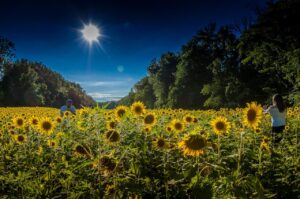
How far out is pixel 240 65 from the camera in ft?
143

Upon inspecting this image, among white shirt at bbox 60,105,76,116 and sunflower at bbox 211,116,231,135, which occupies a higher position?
white shirt at bbox 60,105,76,116

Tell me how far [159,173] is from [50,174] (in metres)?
1.16

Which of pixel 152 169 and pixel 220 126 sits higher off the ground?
pixel 220 126

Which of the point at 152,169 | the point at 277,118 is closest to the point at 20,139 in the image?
the point at 152,169

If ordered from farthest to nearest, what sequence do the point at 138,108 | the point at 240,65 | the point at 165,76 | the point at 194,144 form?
the point at 165,76
the point at 240,65
the point at 138,108
the point at 194,144

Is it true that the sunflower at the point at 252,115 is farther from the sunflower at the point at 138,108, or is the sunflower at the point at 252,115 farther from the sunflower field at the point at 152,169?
the sunflower at the point at 138,108

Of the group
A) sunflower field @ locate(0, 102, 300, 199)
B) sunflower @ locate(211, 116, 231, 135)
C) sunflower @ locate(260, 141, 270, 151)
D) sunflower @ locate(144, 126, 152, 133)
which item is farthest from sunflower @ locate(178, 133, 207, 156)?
sunflower @ locate(144, 126, 152, 133)

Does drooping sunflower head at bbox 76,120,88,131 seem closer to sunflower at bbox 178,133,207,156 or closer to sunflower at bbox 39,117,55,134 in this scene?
sunflower at bbox 39,117,55,134

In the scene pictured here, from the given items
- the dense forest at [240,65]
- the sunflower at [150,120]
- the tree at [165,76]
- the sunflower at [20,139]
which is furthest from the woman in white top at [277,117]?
the tree at [165,76]

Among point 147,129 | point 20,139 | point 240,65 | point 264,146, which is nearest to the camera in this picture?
point 264,146

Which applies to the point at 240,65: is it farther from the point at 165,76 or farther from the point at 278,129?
the point at 278,129

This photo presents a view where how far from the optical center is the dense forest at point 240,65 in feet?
86.3

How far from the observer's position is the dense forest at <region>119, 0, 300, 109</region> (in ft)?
86.3

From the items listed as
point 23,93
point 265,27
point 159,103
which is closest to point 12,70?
point 23,93
